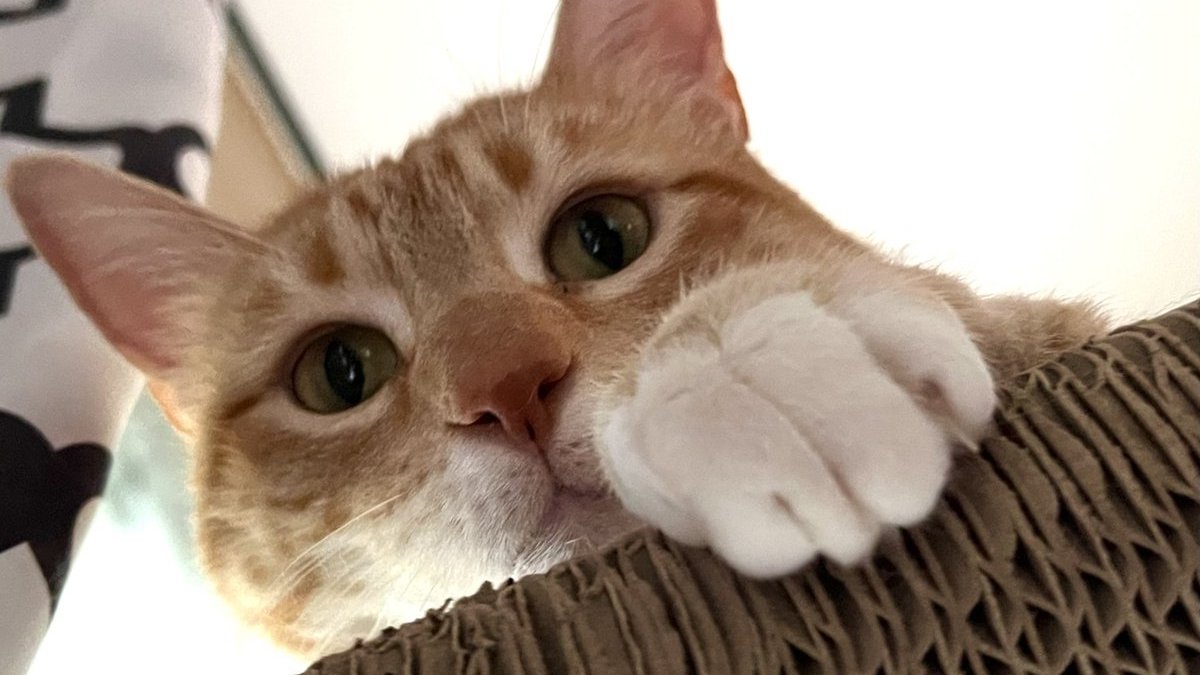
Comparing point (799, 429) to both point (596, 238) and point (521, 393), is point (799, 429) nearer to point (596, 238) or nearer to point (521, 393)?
point (521, 393)

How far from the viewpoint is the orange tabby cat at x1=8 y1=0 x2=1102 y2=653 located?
46cm

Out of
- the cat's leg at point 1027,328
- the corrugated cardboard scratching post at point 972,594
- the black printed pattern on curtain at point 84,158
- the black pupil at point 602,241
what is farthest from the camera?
the black pupil at point 602,241

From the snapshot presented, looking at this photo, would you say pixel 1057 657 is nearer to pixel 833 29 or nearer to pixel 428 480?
pixel 428 480

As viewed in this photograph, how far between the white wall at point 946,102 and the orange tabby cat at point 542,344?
86cm

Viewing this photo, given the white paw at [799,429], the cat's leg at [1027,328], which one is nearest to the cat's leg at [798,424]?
the white paw at [799,429]

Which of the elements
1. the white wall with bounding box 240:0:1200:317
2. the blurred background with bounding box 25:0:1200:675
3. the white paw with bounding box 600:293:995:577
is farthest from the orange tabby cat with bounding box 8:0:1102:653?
the white wall with bounding box 240:0:1200:317

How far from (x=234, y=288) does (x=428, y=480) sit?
474 millimetres

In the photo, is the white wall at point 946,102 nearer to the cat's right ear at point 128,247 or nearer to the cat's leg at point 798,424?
the cat's right ear at point 128,247

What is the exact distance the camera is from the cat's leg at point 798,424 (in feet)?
1.39

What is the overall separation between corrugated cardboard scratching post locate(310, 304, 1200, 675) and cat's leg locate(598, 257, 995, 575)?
18 millimetres

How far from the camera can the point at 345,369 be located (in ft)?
3.15

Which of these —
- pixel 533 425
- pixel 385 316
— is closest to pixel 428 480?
pixel 533 425

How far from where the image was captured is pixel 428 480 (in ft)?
Result: 2.47

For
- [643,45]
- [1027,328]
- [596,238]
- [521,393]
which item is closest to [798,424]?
[521,393]
